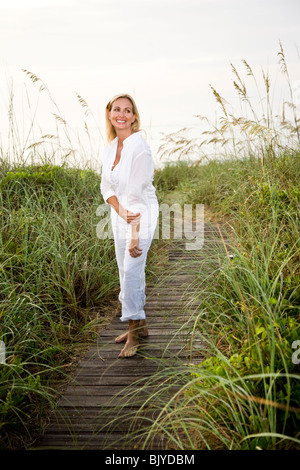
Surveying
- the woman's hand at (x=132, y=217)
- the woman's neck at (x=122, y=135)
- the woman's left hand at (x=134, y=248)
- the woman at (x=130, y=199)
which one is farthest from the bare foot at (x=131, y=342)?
the woman's neck at (x=122, y=135)

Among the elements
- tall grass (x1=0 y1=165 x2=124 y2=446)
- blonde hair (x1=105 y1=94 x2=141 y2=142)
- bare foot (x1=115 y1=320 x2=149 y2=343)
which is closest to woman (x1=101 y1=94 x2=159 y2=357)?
blonde hair (x1=105 y1=94 x2=141 y2=142)

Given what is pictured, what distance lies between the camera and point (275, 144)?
17.9ft

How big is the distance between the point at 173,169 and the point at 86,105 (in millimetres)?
5044

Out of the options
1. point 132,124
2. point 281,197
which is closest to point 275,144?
point 281,197

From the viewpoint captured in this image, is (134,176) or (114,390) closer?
(114,390)

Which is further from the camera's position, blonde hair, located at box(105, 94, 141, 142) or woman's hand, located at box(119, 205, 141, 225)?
blonde hair, located at box(105, 94, 141, 142)

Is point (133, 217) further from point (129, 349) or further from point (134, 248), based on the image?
point (129, 349)

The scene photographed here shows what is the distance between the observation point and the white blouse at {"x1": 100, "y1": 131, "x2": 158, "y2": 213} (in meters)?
3.20

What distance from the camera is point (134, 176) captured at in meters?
3.22

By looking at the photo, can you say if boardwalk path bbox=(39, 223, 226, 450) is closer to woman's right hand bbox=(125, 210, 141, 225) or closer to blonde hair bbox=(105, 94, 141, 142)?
woman's right hand bbox=(125, 210, 141, 225)

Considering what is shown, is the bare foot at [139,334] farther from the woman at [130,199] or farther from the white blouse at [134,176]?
the white blouse at [134,176]

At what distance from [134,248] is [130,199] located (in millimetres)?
345

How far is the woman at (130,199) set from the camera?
3.23 m

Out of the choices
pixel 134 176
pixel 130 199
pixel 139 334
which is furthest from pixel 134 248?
pixel 139 334
